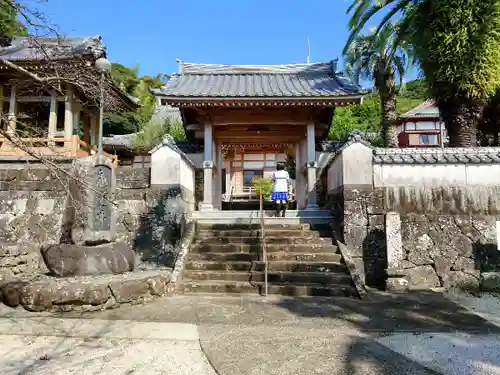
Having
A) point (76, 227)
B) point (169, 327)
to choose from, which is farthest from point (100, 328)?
point (76, 227)

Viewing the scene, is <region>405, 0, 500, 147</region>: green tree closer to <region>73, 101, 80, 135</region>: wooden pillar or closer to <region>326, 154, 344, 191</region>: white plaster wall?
<region>326, 154, 344, 191</region>: white plaster wall

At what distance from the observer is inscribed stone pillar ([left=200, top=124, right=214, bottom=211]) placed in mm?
10217

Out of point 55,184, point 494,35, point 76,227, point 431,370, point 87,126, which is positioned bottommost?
point 431,370

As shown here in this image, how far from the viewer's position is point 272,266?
687 centimetres

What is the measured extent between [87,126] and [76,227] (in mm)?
9962

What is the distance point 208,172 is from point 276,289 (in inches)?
207

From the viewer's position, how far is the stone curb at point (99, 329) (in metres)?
4.12

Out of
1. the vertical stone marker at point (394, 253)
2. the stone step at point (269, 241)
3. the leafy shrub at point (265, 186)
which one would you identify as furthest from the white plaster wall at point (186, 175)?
the leafy shrub at point (265, 186)

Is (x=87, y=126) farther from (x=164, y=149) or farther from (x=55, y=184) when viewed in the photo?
(x=164, y=149)

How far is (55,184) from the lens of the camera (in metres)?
8.66

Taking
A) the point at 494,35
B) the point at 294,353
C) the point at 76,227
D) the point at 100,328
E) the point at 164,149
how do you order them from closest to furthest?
the point at 294,353 < the point at 100,328 < the point at 76,227 < the point at 164,149 < the point at 494,35

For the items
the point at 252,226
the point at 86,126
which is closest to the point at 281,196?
the point at 252,226

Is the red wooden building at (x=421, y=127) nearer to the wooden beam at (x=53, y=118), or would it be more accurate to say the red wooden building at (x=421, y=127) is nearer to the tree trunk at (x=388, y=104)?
the tree trunk at (x=388, y=104)

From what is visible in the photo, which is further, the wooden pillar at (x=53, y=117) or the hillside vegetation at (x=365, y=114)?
the hillside vegetation at (x=365, y=114)
